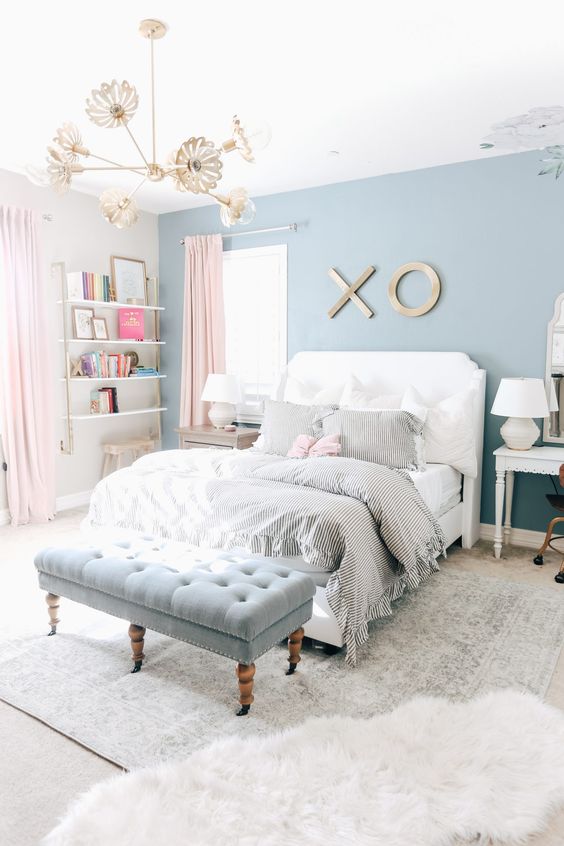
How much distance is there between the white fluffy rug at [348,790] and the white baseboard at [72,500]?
3404mm

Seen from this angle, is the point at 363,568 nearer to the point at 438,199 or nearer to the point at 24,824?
the point at 24,824

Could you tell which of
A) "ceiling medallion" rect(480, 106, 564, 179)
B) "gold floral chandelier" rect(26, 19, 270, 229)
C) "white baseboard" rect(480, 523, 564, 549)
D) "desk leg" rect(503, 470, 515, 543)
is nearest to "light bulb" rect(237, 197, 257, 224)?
"gold floral chandelier" rect(26, 19, 270, 229)

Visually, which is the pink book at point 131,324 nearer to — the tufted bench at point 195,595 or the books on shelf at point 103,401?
the books on shelf at point 103,401

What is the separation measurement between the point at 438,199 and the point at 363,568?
295cm

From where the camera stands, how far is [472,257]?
4258mm

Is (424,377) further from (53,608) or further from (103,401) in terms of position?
(53,608)

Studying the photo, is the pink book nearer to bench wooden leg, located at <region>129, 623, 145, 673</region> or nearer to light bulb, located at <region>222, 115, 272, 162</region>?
light bulb, located at <region>222, 115, 272, 162</region>

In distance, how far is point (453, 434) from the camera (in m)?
3.94

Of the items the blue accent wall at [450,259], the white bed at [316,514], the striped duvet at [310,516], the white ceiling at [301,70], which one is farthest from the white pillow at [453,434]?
the white ceiling at [301,70]

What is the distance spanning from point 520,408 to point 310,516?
1827mm

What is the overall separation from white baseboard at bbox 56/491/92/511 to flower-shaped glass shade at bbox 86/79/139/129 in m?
3.50

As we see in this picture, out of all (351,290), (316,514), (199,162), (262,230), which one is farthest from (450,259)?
(316,514)

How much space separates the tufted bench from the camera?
2.13 meters

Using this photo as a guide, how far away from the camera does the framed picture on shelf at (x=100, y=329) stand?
520cm
